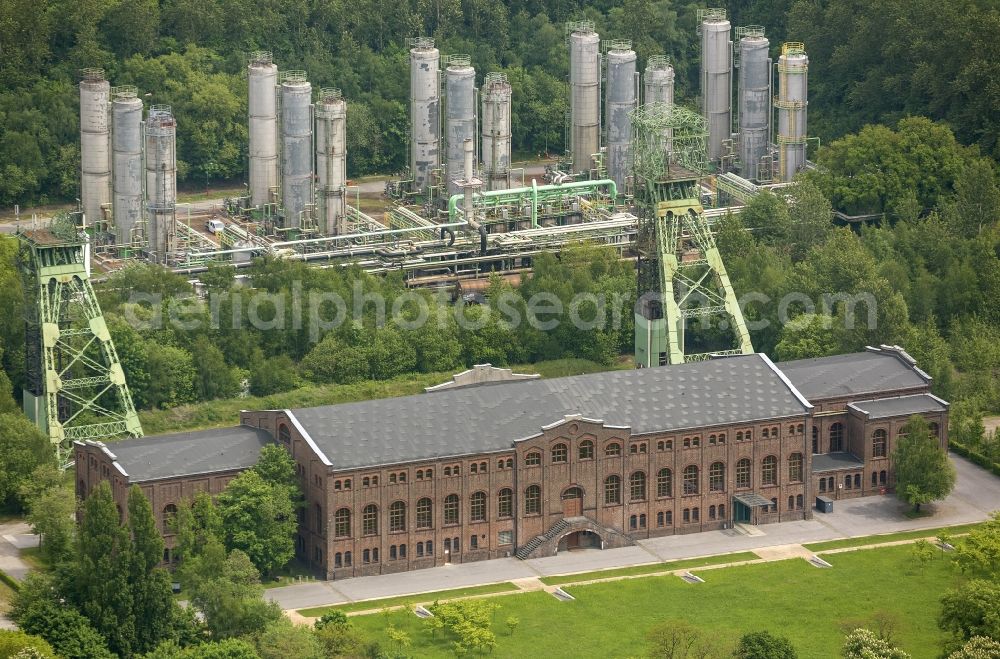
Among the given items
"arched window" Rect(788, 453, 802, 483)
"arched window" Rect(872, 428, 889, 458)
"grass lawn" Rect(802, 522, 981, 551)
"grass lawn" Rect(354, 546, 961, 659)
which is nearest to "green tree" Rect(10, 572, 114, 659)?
"grass lawn" Rect(354, 546, 961, 659)

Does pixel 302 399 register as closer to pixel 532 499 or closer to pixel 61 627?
pixel 532 499

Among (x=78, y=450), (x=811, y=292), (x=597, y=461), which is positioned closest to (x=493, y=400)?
(x=597, y=461)

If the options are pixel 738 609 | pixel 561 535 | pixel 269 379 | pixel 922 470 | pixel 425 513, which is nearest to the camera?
pixel 738 609

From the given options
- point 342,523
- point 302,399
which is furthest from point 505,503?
point 302,399

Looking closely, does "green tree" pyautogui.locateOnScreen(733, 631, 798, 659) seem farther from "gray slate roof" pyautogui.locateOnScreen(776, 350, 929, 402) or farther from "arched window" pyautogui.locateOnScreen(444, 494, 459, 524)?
"gray slate roof" pyautogui.locateOnScreen(776, 350, 929, 402)

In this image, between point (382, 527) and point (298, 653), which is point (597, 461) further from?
point (298, 653)

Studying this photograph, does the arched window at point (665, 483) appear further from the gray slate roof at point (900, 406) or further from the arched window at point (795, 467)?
the gray slate roof at point (900, 406)

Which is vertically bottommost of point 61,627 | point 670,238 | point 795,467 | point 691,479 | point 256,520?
point 61,627
